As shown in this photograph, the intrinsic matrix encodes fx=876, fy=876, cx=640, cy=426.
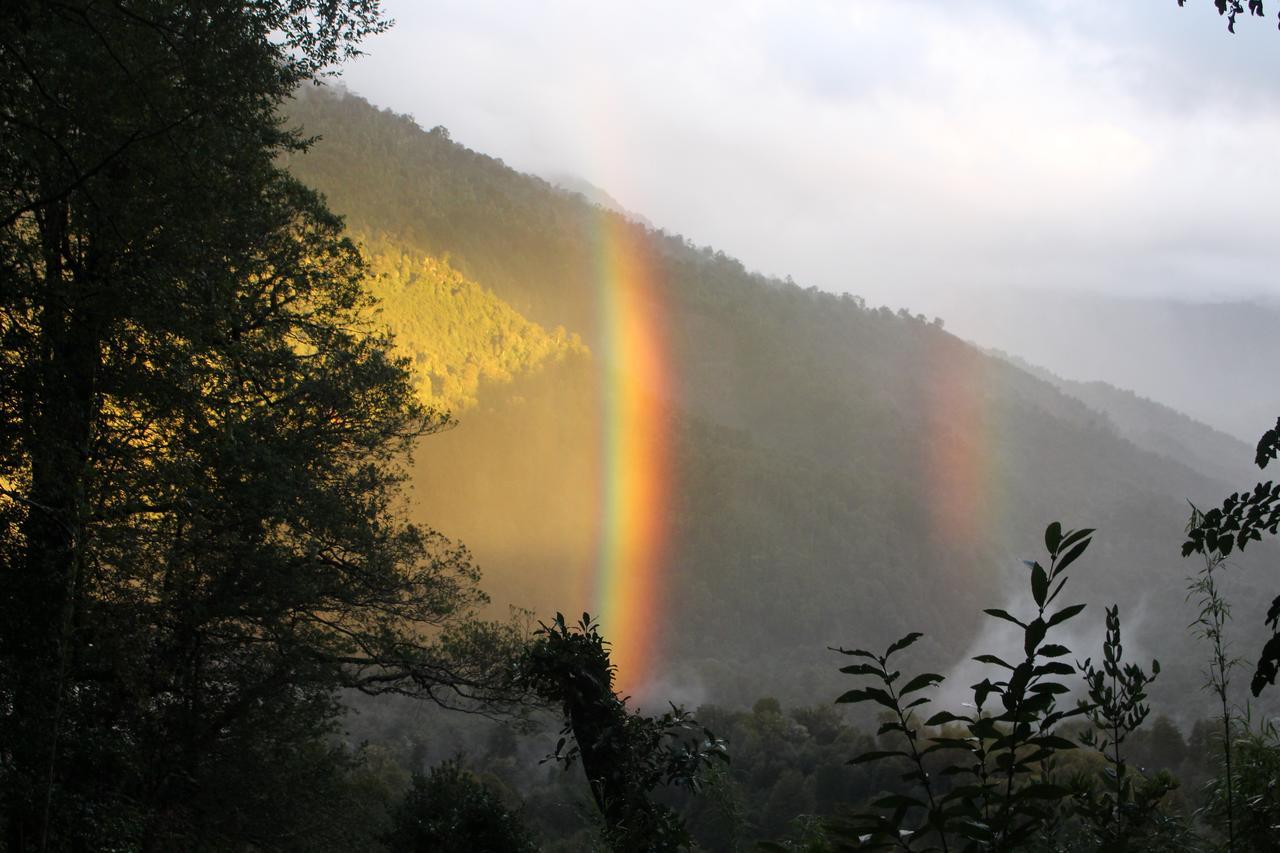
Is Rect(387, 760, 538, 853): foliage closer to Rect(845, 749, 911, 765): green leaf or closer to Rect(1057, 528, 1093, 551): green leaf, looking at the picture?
Rect(845, 749, 911, 765): green leaf

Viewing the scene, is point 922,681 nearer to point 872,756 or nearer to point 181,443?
point 872,756

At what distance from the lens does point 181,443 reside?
6266 millimetres

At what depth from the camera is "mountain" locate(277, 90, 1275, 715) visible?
6100cm

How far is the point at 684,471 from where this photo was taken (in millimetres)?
71250

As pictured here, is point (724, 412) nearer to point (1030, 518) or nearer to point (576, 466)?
point (576, 466)

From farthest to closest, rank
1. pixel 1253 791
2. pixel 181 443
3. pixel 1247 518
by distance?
1. pixel 181 443
2. pixel 1253 791
3. pixel 1247 518

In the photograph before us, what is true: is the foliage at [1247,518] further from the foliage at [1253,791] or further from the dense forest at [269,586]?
the foliage at [1253,791]

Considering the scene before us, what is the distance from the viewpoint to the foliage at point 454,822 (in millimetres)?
6016

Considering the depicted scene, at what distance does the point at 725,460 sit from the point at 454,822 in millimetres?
68512

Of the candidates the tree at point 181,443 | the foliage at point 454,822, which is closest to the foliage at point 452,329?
the tree at point 181,443

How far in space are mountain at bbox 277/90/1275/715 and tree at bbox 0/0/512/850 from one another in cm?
4207

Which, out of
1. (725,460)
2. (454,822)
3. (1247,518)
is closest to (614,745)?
(1247,518)

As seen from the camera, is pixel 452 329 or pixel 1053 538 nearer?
pixel 1053 538

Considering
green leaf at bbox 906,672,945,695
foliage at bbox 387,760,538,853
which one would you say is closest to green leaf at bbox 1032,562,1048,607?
green leaf at bbox 906,672,945,695
